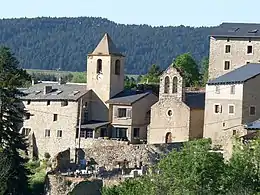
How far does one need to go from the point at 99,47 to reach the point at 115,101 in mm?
4363

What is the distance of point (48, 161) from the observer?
63.9m

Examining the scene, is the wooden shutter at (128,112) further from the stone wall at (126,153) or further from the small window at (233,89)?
the small window at (233,89)

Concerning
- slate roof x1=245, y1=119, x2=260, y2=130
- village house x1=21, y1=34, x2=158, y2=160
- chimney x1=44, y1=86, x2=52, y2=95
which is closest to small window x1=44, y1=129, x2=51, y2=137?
village house x1=21, y1=34, x2=158, y2=160

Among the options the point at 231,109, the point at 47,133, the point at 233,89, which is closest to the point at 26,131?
the point at 47,133

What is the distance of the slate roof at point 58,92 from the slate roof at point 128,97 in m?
2.23

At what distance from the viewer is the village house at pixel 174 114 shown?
61781 mm

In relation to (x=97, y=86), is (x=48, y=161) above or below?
below

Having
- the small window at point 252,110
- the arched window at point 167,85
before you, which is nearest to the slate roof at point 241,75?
the small window at point 252,110

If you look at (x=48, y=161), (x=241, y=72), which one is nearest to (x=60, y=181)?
(x=48, y=161)

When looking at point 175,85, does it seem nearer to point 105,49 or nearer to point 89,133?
point 105,49

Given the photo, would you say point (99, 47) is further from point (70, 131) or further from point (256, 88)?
point (256, 88)

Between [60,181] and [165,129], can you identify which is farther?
[165,129]

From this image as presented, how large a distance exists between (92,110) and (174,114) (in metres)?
6.76

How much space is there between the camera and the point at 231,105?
59.4m
